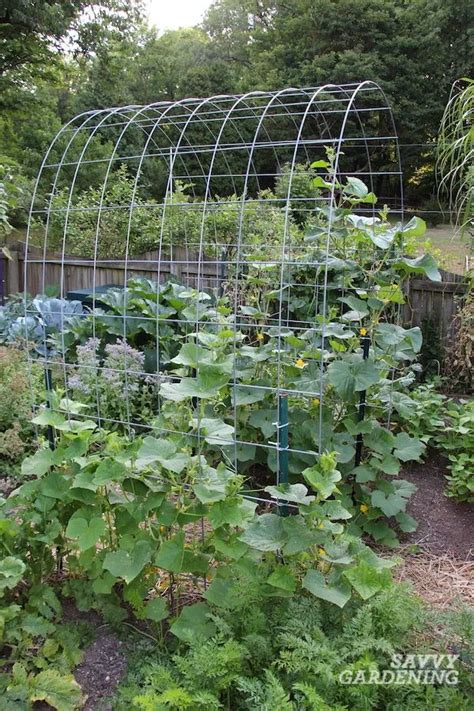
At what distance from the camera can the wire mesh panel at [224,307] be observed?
103 inches

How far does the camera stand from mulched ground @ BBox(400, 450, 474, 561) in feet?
9.29

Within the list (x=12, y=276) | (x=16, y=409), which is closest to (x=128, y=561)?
(x=16, y=409)

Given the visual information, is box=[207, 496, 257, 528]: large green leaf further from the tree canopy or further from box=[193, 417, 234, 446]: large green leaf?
the tree canopy

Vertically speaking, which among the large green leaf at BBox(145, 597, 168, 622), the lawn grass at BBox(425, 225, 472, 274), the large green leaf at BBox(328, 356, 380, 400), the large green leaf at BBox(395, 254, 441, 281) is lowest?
the large green leaf at BBox(145, 597, 168, 622)

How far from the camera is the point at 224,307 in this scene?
3.19 metres

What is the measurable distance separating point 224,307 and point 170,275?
2346 mm

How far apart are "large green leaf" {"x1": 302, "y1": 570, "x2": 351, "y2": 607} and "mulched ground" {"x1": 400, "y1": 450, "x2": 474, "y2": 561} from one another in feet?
3.57

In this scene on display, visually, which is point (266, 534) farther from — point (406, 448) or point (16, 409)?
point (16, 409)

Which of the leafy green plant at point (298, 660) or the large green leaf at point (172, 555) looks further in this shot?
the large green leaf at point (172, 555)

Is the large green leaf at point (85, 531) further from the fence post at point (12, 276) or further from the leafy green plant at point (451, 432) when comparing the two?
the fence post at point (12, 276)

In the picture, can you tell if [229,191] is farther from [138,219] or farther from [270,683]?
[270,683]

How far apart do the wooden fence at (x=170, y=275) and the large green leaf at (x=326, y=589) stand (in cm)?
151

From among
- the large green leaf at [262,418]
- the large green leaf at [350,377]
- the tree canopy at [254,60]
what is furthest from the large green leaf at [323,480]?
the tree canopy at [254,60]

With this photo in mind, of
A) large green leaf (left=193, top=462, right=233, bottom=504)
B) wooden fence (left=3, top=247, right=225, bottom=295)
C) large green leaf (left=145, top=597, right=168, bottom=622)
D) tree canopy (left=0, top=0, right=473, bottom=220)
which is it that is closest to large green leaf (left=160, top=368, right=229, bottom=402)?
large green leaf (left=193, top=462, right=233, bottom=504)
